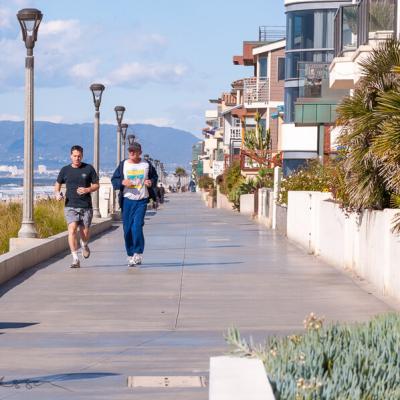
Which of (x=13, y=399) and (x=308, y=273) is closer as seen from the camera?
(x=13, y=399)

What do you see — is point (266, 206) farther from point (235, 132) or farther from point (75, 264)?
point (235, 132)

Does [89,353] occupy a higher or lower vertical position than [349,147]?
lower

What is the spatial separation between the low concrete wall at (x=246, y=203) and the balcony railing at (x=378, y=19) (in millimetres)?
32483

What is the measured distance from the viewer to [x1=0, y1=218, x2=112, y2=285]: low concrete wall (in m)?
17.8

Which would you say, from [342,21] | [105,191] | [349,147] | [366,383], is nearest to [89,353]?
[366,383]

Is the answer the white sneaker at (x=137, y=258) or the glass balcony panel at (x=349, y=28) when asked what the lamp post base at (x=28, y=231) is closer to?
the white sneaker at (x=137, y=258)

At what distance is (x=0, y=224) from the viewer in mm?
28172

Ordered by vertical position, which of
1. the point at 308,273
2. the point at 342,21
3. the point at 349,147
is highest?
the point at 342,21

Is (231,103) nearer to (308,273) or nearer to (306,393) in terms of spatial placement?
(308,273)

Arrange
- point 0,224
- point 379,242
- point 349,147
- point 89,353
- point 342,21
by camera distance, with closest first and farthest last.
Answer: point 89,353
point 379,242
point 349,147
point 0,224
point 342,21

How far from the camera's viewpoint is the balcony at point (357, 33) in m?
27.8

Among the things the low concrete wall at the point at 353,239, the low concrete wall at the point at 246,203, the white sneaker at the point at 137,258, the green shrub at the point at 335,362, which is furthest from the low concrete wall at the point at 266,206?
the green shrub at the point at 335,362

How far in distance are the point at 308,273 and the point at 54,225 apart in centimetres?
1122

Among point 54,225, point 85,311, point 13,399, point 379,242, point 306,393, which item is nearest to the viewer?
point 306,393
